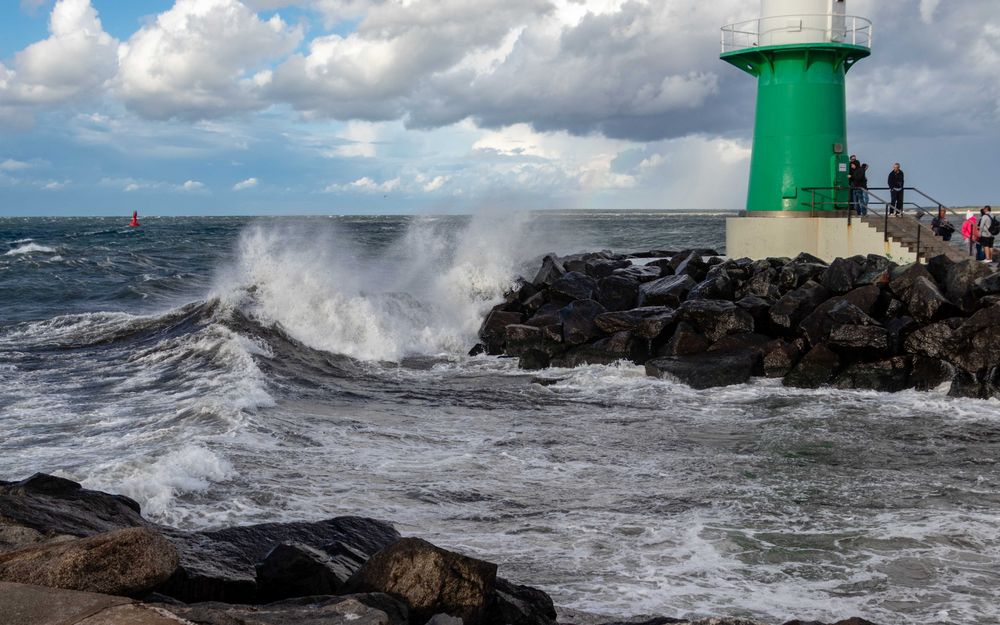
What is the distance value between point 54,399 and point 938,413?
892cm

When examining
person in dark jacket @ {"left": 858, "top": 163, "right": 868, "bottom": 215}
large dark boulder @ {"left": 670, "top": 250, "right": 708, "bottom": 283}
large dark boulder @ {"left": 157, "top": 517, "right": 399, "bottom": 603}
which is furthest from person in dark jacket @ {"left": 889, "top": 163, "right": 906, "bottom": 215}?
large dark boulder @ {"left": 157, "top": 517, "right": 399, "bottom": 603}

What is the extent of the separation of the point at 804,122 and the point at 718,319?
526 centimetres

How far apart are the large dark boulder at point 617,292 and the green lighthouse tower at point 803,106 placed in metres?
2.88

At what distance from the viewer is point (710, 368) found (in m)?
11.0

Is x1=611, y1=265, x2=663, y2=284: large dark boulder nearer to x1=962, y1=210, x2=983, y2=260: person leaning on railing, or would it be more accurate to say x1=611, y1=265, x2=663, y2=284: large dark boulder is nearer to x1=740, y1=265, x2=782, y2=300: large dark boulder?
x1=740, y1=265, x2=782, y2=300: large dark boulder

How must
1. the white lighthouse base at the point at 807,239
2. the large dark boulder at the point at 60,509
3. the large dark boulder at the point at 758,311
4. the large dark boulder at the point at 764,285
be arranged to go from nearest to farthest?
the large dark boulder at the point at 60,509 → the large dark boulder at the point at 758,311 → the large dark boulder at the point at 764,285 → the white lighthouse base at the point at 807,239

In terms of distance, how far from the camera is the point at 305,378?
11.6m

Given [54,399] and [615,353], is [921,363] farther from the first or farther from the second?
[54,399]

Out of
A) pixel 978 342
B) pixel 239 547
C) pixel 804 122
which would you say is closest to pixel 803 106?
pixel 804 122

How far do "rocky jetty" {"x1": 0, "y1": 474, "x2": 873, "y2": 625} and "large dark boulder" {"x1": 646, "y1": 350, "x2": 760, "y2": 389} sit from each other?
21.1 ft

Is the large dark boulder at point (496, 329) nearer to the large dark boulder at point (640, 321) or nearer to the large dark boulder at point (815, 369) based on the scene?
the large dark boulder at point (640, 321)

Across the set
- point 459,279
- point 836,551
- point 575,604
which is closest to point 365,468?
point 575,604

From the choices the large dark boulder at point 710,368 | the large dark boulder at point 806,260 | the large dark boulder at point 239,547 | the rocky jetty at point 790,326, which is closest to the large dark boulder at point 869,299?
the rocky jetty at point 790,326

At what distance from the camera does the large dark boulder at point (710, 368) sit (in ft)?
35.9
